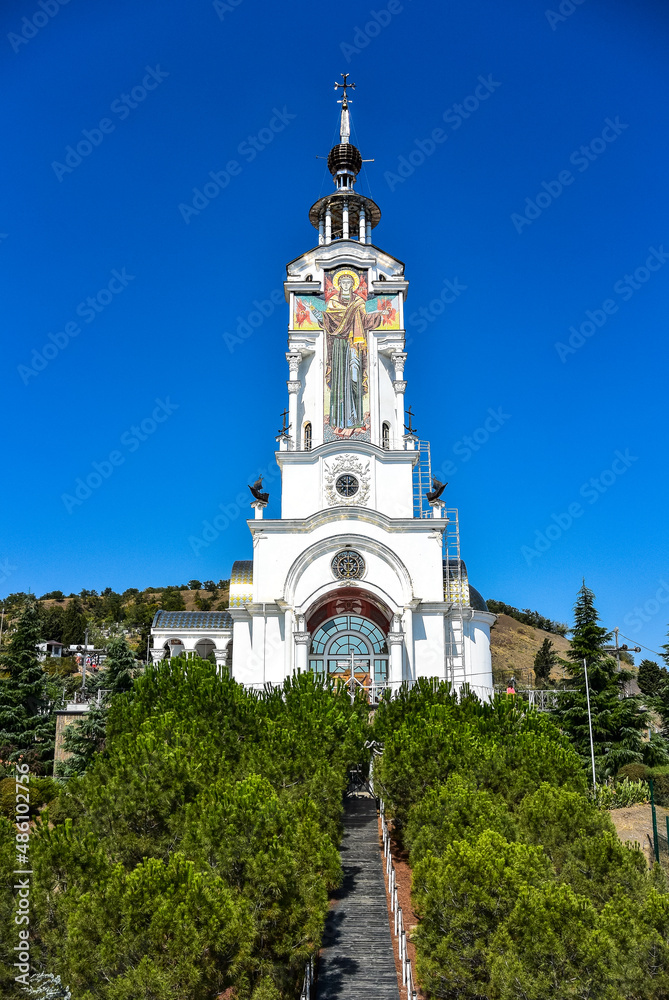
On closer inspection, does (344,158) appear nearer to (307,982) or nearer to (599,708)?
(599,708)

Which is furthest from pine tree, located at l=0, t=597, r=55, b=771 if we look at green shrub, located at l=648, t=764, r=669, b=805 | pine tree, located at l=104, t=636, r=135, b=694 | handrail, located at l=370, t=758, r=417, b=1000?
green shrub, located at l=648, t=764, r=669, b=805

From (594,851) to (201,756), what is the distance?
7.37 meters

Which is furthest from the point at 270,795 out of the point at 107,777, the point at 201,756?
the point at 107,777

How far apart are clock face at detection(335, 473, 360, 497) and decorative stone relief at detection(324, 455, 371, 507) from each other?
0.19 feet

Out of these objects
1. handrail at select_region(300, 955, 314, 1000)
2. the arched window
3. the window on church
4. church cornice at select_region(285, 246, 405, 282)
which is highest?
church cornice at select_region(285, 246, 405, 282)

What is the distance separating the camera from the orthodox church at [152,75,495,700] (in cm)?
2762

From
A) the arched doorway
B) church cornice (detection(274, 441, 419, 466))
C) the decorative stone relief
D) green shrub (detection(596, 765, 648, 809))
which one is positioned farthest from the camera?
church cornice (detection(274, 441, 419, 466))

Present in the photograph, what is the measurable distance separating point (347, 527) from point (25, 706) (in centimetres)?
1341

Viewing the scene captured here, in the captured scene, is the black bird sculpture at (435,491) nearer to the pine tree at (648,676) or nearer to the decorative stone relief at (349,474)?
the decorative stone relief at (349,474)

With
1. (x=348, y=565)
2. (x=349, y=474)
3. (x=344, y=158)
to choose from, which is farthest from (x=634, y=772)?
(x=344, y=158)

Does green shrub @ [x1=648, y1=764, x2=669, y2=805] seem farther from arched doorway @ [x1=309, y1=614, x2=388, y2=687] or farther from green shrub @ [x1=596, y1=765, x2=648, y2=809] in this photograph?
arched doorway @ [x1=309, y1=614, x2=388, y2=687]

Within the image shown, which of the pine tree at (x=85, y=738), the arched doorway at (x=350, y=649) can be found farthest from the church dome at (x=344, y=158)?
the pine tree at (x=85, y=738)

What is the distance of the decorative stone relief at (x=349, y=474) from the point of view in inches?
1186

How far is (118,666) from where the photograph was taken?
90.5 ft
